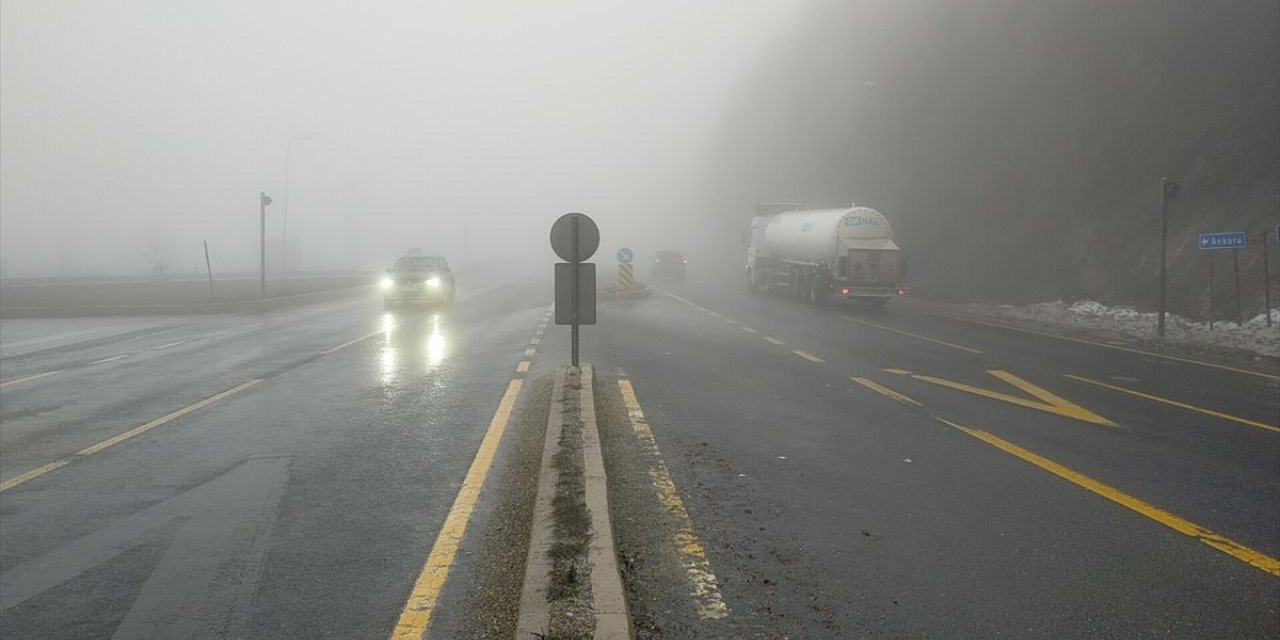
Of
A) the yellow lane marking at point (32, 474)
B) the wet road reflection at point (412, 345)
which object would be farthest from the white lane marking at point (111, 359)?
the yellow lane marking at point (32, 474)

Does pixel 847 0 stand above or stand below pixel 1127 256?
above

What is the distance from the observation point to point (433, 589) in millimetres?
4340

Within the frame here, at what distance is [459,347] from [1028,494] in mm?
12080

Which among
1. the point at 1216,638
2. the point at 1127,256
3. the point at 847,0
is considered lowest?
the point at 1216,638

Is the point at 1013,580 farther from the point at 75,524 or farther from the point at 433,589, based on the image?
the point at 75,524

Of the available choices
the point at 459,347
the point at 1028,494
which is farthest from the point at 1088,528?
the point at 459,347

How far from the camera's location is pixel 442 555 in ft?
15.8

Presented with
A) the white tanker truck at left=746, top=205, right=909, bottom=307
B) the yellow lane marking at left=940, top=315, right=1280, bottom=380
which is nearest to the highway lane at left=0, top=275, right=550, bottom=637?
the yellow lane marking at left=940, top=315, right=1280, bottom=380

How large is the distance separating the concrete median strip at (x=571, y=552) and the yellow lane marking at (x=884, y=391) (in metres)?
4.67

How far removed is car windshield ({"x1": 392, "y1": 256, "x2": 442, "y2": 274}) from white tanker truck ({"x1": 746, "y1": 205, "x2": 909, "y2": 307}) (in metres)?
13.4

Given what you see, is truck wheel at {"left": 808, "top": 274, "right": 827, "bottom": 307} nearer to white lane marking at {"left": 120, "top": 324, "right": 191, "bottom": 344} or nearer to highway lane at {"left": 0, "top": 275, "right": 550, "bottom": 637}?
highway lane at {"left": 0, "top": 275, "right": 550, "bottom": 637}

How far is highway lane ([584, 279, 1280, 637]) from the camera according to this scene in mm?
4066

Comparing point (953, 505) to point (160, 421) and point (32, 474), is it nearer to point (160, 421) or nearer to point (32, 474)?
point (32, 474)

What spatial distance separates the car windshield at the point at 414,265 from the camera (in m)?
29.3
